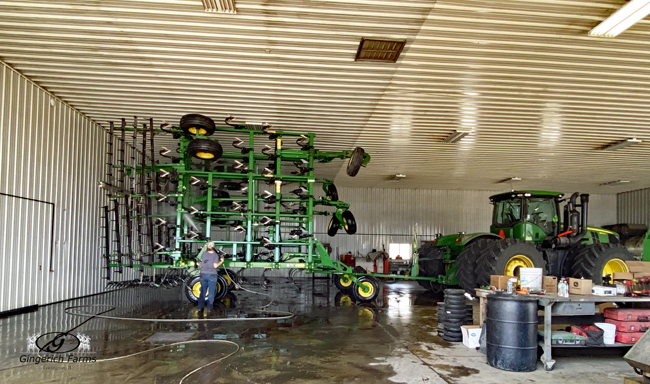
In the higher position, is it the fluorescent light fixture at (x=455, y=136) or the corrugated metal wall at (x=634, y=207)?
the fluorescent light fixture at (x=455, y=136)

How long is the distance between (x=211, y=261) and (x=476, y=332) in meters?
5.01

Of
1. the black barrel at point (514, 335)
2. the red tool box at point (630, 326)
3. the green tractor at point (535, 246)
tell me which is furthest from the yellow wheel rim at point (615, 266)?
the black barrel at point (514, 335)

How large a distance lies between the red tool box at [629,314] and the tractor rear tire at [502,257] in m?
3.33

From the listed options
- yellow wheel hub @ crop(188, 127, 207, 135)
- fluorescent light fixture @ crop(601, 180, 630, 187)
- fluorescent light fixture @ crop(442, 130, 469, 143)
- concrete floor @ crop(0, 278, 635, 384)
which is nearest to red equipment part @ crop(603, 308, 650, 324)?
concrete floor @ crop(0, 278, 635, 384)

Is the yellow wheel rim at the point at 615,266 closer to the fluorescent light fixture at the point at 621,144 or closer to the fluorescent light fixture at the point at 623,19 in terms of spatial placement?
the fluorescent light fixture at the point at 621,144

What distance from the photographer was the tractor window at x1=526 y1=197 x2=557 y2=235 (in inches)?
405

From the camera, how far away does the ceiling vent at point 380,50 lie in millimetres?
6691

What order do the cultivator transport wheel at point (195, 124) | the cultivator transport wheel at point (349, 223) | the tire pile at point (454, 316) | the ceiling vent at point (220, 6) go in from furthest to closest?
the cultivator transport wheel at point (349, 223)
the cultivator transport wheel at point (195, 124)
the tire pile at point (454, 316)
the ceiling vent at point (220, 6)

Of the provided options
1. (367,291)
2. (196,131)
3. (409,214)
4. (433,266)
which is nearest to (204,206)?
(196,131)

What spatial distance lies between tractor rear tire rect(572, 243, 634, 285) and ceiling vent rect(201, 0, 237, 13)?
7.96 meters

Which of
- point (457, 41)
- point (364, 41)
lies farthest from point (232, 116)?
point (457, 41)

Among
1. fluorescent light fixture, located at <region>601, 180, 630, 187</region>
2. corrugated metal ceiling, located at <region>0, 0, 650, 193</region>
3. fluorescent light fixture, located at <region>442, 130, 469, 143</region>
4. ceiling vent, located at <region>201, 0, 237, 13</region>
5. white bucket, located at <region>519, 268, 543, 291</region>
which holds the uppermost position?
ceiling vent, located at <region>201, 0, 237, 13</region>

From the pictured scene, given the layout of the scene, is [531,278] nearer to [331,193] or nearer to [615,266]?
[615,266]

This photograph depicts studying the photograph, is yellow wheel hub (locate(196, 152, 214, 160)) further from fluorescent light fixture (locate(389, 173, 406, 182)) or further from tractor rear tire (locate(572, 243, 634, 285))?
fluorescent light fixture (locate(389, 173, 406, 182))
